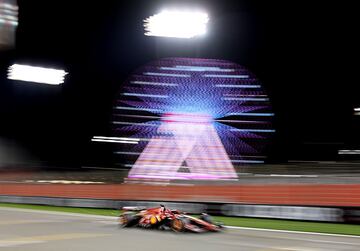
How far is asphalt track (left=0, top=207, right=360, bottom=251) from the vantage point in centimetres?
809

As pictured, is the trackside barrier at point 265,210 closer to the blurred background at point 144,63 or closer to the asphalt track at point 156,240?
the blurred background at point 144,63

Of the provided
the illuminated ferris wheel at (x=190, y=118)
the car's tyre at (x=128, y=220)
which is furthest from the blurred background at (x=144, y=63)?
the car's tyre at (x=128, y=220)

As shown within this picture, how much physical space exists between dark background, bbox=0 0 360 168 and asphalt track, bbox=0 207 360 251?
14255mm

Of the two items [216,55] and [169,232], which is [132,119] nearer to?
[216,55]

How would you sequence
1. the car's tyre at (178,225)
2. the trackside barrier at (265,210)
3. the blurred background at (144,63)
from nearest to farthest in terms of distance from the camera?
the car's tyre at (178,225) → the trackside barrier at (265,210) → the blurred background at (144,63)

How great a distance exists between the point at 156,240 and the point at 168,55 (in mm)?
27553

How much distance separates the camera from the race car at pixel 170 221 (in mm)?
9984


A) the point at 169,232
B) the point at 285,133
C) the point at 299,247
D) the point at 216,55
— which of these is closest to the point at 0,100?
the point at 216,55

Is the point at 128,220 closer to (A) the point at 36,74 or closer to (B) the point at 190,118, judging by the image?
(B) the point at 190,118

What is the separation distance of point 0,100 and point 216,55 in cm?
1929

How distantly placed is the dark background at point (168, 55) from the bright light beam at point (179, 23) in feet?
2.39

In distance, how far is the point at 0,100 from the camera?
41.6m

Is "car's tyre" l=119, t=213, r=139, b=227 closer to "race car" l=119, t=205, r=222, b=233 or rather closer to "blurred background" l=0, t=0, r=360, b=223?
"race car" l=119, t=205, r=222, b=233

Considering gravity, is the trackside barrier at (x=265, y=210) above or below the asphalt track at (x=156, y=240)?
above
